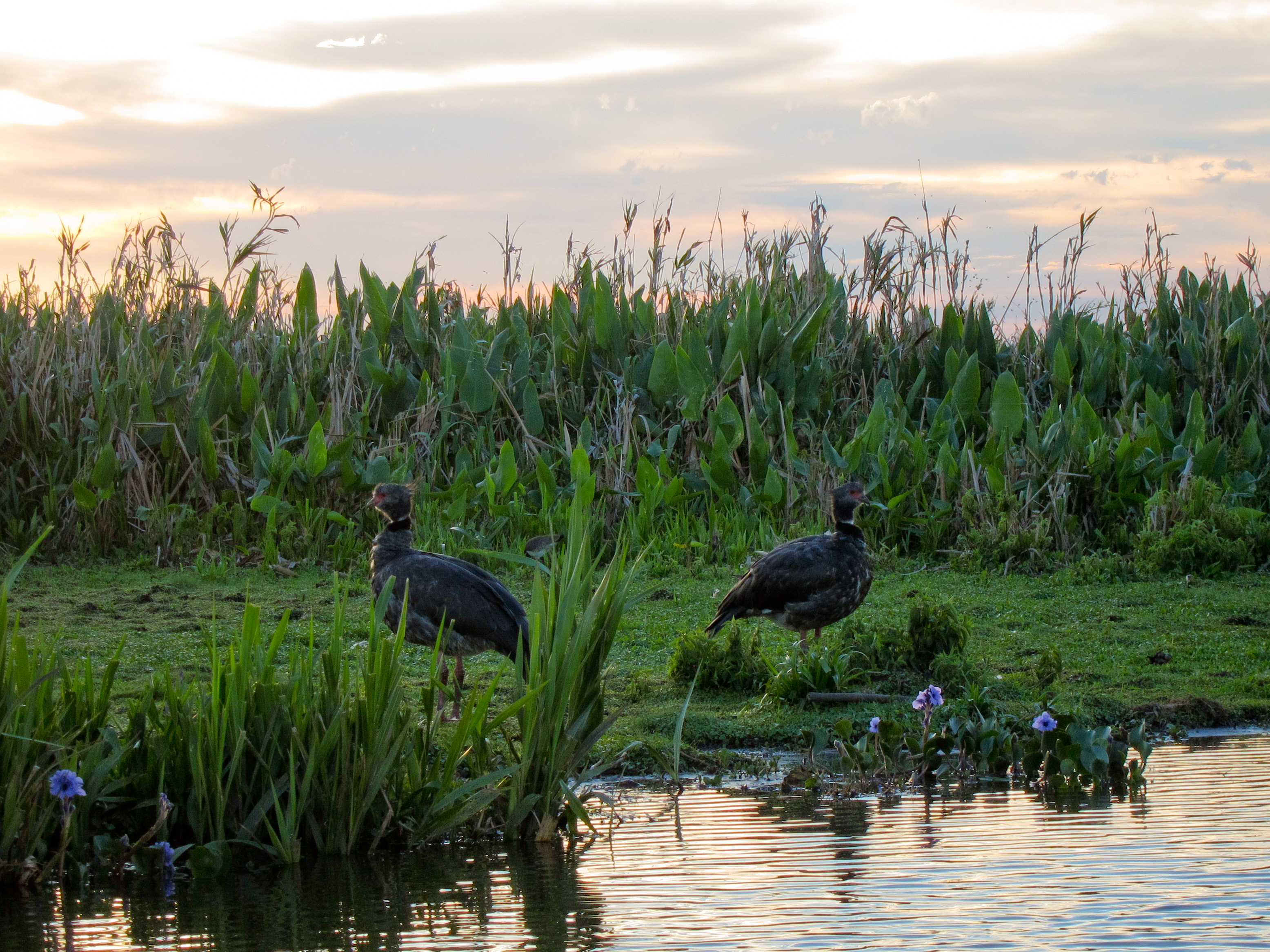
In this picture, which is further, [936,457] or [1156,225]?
[1156,225]

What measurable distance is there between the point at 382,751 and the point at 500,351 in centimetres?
843

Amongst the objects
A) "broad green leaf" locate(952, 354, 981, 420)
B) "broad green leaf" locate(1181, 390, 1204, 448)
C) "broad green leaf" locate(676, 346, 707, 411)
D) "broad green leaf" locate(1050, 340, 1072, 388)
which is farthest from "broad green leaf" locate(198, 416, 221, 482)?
"broad green leaf" locate(1181, 390, 1204, 448)

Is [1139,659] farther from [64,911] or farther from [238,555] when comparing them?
[238,555]

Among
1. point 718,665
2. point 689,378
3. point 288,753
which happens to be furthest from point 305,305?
point 288,753

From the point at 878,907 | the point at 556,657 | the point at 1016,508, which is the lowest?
the point at 878,907

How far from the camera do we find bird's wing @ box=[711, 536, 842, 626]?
7016 mm

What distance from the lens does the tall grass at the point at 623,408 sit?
1070 cm

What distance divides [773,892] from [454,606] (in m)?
3.02

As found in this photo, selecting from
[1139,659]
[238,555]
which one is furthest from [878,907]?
[238,555]

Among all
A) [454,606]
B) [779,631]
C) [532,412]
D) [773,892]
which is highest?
[532,412]

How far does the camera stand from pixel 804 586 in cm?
701

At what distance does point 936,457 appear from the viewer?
37.3ft


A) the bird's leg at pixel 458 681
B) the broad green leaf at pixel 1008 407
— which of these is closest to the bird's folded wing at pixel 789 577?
the bird's leg at pixel 458 681

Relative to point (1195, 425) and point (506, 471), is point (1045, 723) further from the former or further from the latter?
point (1195, 425)
